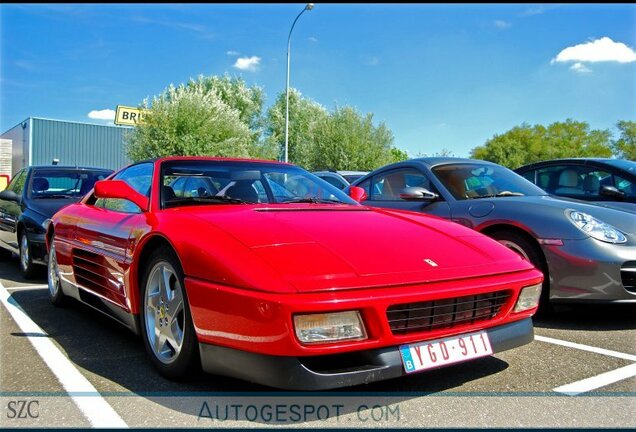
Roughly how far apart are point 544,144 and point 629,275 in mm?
66093

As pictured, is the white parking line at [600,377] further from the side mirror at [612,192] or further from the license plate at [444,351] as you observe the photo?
the side mirror at [612,192]

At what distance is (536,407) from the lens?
2.37 meters

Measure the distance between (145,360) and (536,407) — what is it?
6.96 feet

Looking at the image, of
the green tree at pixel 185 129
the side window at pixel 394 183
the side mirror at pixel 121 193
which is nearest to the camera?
the side mirror at pixel 121 193

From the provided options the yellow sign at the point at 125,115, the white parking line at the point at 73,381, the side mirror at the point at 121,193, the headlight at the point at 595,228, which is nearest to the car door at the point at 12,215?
the white parking line at the point at 73,381

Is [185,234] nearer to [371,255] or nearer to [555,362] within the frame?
[371,255]

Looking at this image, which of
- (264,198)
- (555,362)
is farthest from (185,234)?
(555,362)

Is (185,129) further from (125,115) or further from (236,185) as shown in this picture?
(236,185)

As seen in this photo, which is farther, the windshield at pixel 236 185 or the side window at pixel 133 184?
the side window at pixel 133 184

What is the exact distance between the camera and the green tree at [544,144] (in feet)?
205

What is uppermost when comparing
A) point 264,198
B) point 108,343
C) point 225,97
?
point 225,97

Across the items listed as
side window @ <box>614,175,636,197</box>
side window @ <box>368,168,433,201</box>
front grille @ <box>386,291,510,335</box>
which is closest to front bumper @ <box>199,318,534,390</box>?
front grille @ <box>386,291,510,335</box>

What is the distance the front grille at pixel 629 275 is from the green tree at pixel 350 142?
3069 centimetres

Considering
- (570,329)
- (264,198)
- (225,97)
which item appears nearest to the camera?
(264,198)
